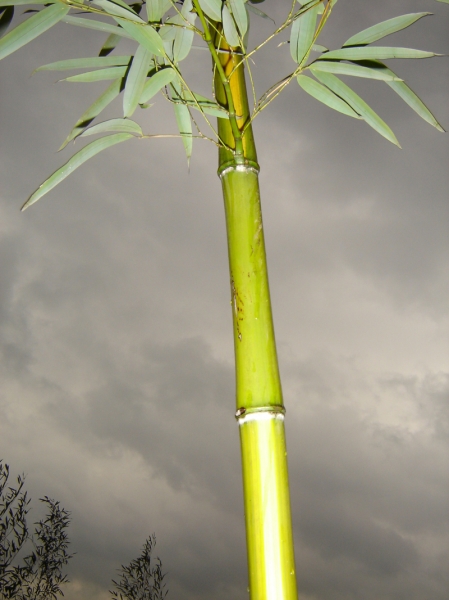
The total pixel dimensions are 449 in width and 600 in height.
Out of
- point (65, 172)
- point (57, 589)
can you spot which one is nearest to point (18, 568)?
point (57, 589)

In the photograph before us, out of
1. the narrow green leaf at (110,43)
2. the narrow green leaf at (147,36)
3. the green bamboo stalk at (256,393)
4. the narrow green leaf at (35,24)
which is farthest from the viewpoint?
the narrow green leaf at (110,43)

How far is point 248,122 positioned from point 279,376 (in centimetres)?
71

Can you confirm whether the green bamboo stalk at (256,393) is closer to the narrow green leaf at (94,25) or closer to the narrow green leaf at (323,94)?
the narrow green leaf at (323,94)

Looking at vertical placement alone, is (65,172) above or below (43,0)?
below

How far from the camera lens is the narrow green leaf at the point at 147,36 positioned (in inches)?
55.4

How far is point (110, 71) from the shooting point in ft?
5.90

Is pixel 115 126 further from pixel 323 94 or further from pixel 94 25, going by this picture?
pixel 323 94

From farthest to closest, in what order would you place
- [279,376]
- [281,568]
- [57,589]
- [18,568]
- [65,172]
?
[57,589] → [18,568] → [65,172] → [279,376] → [281,568]

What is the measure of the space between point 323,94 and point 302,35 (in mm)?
183

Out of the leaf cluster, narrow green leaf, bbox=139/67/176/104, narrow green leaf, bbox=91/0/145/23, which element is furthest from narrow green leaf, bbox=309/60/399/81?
narrow green leaf, bbox=91/0/145/23

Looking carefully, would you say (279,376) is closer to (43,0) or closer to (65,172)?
(65,172)

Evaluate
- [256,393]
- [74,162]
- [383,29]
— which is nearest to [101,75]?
[74,162]

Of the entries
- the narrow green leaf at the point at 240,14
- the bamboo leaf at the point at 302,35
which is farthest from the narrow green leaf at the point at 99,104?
the bamboo leaf at the point at 302,35

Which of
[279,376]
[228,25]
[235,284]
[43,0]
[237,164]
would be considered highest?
[43,0]
